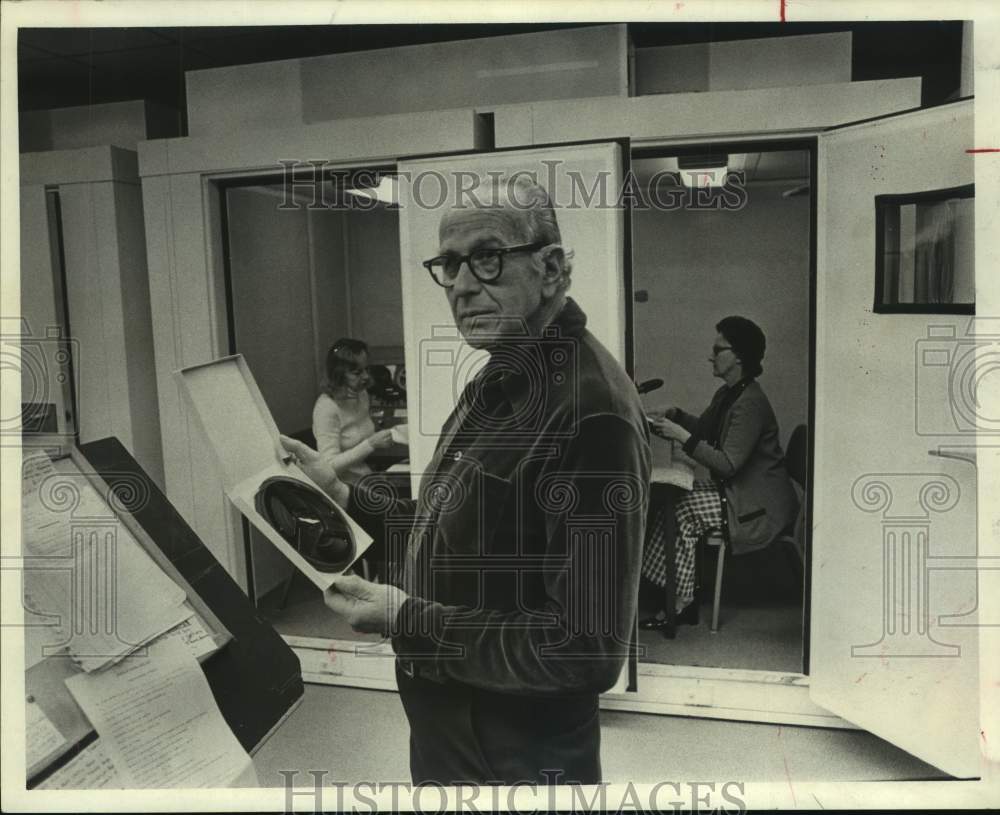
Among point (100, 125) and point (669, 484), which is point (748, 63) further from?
point (100, 125)

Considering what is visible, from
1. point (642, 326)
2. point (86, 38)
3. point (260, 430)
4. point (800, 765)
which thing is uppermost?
point (86, 38)

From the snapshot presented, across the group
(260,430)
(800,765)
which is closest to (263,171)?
(260,430)

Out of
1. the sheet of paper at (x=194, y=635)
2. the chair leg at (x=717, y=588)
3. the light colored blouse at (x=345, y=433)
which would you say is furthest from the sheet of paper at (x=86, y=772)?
the chair leg at (x=717, y=588)

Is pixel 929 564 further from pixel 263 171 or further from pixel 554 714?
pixel 263 171

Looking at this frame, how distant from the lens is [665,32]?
182cm

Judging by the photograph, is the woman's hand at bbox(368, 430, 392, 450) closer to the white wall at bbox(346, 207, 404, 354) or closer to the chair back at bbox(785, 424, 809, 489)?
the white wall at bbox(346, 207, 404, 354)

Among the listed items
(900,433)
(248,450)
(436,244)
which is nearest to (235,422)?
(248,450)

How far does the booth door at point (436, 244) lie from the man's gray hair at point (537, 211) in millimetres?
20

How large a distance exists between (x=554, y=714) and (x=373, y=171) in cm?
138

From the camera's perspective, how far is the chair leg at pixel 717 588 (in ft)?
7.09

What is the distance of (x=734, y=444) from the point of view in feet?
6.96

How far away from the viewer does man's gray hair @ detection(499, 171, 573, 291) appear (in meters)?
1.78

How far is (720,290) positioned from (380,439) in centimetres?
119

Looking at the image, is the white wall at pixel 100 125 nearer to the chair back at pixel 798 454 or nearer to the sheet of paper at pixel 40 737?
the sheet of paper at pixel 40 737
